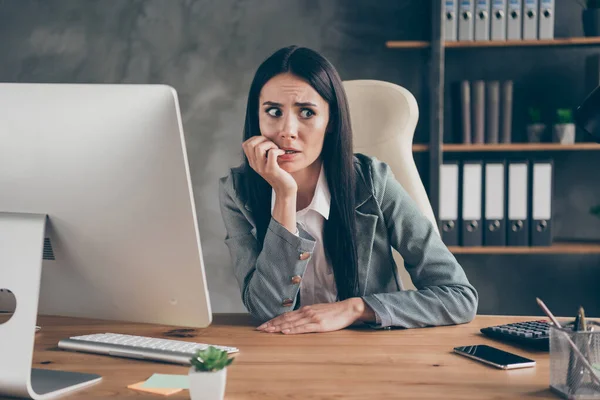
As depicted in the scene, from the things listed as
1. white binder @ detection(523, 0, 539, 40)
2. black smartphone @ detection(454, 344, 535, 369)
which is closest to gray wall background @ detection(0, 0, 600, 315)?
white binder @ detection(523, 0, 539, 40)

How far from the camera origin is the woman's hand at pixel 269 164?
148 cm

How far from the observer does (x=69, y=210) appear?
2.94ft

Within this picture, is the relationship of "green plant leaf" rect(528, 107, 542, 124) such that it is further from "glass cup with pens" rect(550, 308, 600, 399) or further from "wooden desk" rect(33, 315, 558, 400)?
"glass cup with pens" rect(550, 308, 600, 399)

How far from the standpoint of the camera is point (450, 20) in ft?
9.16

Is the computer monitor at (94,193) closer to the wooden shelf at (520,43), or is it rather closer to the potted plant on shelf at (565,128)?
the wooden shelf at (520,43)

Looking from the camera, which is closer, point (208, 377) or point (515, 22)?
point (208, 377)

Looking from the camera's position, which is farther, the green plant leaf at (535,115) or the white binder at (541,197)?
the green plant leaf at (535,115)

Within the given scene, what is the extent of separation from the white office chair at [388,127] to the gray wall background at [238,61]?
4.17 feet

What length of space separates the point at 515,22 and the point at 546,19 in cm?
13

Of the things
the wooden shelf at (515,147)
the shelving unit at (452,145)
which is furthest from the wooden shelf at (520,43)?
the wooden shelf at (515,147)

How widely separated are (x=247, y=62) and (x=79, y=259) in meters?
2.32

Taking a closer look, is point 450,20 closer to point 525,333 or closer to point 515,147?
point 515,147

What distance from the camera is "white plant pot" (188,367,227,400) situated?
80 centimetres

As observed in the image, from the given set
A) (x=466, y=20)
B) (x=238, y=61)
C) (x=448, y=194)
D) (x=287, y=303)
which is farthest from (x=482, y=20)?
(x=287, y=303)
